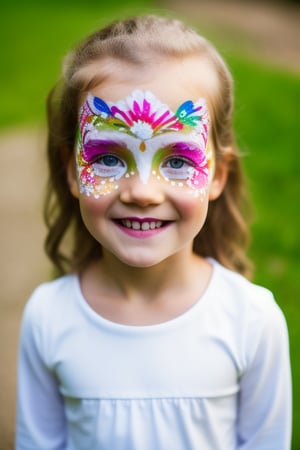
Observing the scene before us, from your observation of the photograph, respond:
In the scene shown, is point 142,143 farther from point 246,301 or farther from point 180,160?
point 246,301

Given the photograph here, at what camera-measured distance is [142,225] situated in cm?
230

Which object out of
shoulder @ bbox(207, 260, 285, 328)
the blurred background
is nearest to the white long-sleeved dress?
shoulder @ bbox(207, 260, 285, 328)

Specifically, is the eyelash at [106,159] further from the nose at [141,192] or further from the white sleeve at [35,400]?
the white sleeve at [35,400]

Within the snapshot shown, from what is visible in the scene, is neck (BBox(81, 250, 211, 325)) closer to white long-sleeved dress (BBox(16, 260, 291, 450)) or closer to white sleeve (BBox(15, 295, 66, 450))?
white long-sleeved dress (BBox(16, 260, 291, 450))

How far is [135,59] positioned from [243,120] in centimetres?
469

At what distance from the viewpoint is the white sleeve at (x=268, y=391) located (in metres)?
2.46

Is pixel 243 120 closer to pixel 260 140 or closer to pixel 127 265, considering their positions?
pixel 260 140

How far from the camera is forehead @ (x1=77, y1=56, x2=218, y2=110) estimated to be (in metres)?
2.24

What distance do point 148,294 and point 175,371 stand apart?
281mm

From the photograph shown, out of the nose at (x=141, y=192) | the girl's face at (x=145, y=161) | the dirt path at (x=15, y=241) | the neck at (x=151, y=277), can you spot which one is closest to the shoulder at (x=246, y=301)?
the neck at (x=151, y=277)

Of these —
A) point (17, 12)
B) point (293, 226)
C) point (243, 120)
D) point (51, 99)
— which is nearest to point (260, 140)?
point (243, 120)

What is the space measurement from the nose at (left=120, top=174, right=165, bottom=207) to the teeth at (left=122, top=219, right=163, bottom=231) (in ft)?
Result: 0.27

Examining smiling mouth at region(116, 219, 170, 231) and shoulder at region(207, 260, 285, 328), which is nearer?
smiling mouth at region(116, 219, 170, 231)

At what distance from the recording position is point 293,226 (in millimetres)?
5215
